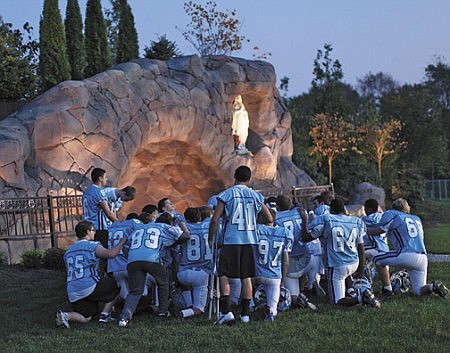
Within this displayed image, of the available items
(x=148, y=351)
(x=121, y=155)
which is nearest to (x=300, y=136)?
(x=121, y=155)

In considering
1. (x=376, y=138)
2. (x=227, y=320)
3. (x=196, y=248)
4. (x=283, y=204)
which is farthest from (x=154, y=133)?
(x=376, y=138)

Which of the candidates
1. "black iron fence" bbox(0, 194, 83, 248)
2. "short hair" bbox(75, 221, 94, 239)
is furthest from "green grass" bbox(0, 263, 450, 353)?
"black iron fence" bbox(0, 194, 83, 248)

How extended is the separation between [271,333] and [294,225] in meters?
2.28

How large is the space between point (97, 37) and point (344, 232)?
52.6 feet

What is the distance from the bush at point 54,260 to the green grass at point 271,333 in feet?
11.9

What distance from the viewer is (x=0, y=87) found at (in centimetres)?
1944

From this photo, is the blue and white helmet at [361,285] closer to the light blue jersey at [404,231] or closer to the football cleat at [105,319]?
the light blue jersey at [404,231]

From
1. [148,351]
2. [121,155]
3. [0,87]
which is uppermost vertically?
[0,87]

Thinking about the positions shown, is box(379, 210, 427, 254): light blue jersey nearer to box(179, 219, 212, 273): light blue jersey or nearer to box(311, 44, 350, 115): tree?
box(179, 219, 212, 273): light blue jersey

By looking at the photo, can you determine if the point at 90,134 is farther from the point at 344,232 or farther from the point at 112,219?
the point at 344,232

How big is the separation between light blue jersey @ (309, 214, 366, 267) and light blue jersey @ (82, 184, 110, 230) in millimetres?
2908

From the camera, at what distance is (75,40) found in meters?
21.4

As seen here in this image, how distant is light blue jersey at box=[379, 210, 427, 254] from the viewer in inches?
336

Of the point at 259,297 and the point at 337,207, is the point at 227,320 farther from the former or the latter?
the point at 337,207
